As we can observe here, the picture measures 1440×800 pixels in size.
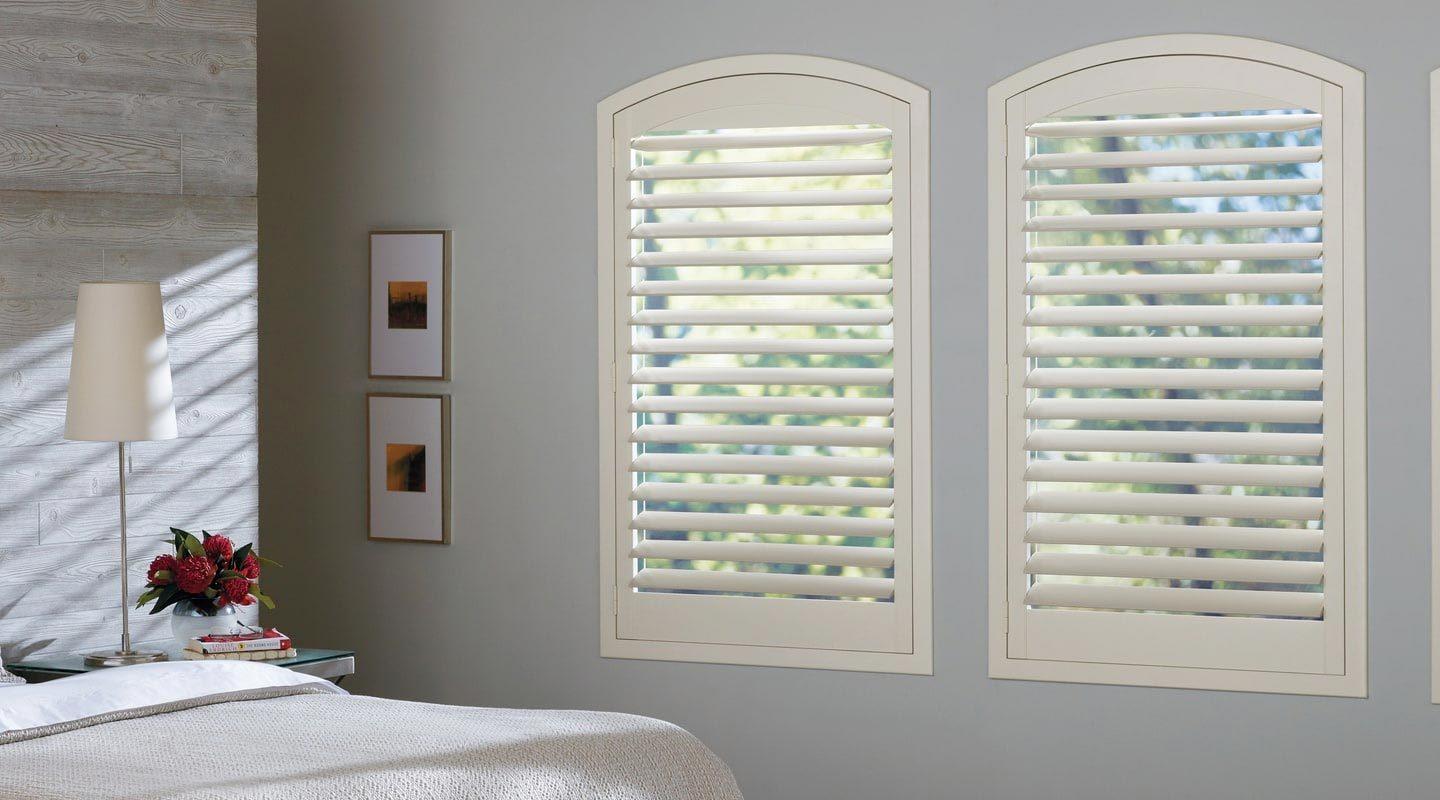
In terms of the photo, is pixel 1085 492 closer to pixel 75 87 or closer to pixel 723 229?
pixel 723 229

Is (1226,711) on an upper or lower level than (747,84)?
lower

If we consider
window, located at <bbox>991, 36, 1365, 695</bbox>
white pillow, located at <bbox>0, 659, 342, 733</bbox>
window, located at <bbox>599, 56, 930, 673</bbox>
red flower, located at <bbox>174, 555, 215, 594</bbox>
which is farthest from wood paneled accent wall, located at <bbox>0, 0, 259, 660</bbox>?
window, located at <bbox>991, 36, 1365, 695</bbox>

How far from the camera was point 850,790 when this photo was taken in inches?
170

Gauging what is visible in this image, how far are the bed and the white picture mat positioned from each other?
1.50 m

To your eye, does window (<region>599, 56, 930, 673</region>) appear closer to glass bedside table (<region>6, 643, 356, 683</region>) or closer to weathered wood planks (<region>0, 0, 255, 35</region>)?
glass bedside table (<region>6, 643, 356, 683</region>)

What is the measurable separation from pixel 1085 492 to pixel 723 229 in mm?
1204

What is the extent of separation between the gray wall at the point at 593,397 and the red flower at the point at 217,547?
93 cm

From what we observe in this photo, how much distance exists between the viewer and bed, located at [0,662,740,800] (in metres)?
2.48

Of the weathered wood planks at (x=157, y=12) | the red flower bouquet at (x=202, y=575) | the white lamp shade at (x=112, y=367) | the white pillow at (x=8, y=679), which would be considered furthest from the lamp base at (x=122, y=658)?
the weathered wood planks at (x=157, y=12)

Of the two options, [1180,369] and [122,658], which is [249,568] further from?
[1180,369]

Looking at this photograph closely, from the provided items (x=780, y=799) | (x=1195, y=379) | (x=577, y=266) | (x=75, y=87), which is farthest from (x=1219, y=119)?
(x=75, y=87)

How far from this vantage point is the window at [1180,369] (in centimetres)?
392

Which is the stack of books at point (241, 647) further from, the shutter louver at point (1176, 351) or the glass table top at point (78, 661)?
the shutter louver at point (1176, 351)

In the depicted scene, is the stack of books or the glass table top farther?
the stack of books
